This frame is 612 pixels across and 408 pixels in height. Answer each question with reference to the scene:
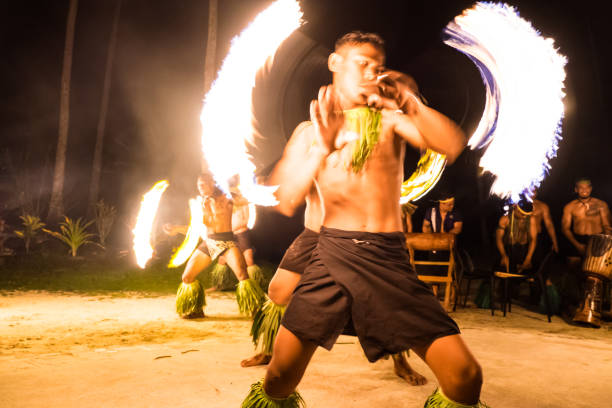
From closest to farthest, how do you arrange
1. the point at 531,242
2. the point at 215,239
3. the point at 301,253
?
the point at 301,253 < the point at 215,239 < the point at 531,242

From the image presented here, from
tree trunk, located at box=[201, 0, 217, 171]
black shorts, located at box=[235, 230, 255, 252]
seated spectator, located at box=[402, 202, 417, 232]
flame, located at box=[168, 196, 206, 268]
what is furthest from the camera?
tree trunk, located at box=[201, 0, 217, 171]

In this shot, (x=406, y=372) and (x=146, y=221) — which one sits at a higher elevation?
(x=146, y=221)

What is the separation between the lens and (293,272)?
9.89 ft

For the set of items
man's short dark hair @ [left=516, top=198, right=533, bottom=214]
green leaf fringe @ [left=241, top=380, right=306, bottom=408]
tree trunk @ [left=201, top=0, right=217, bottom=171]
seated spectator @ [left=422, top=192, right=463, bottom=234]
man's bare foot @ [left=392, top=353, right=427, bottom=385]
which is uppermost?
tree trunk @ [left=201, top=0, right=217, bottom=171]

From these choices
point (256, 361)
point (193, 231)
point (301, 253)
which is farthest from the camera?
point (193, 231)

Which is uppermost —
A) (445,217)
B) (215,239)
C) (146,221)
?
(445,217)

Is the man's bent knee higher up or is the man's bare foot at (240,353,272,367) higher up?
the man's bent knee

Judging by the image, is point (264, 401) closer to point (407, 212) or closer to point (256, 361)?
point (256, 361)

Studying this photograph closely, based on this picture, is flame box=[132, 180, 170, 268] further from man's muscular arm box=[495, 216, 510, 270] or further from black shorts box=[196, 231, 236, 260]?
man's muscular arm box=[495, 216, 510, 270]

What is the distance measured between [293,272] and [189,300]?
12.1ft

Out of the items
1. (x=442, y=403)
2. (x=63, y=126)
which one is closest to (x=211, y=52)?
(x=63, y=126)

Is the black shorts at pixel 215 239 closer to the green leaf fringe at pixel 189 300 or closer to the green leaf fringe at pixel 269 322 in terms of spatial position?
the green leaf fringe at pixel 189 300

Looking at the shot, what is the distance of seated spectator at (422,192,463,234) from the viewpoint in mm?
7863

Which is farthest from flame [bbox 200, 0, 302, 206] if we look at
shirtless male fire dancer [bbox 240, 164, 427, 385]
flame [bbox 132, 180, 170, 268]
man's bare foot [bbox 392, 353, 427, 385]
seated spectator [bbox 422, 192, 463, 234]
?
seated spectator [bbox 422, 192, 463, 234]
